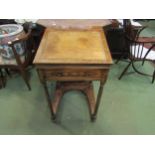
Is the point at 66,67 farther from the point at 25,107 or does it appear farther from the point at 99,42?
the point at 25,107

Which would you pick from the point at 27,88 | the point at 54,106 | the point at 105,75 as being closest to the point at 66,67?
the point at 105,75

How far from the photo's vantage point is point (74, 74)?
1.16 m

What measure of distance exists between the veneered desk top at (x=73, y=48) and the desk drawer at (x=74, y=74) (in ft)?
0.23

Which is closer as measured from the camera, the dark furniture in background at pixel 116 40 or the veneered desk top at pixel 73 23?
the veneered desk top at pixel 73 23

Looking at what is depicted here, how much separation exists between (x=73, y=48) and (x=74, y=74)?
20cm

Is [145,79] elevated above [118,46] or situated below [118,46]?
below

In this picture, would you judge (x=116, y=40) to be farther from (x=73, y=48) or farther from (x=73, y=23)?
(x=73, y=48)

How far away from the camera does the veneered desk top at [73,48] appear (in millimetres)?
1103

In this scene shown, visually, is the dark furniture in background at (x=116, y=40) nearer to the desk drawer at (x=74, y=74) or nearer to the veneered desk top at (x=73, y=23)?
the veneered desk top at (x=73, y=23)

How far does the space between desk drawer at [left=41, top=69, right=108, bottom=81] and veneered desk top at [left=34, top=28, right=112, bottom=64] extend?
0.07 m

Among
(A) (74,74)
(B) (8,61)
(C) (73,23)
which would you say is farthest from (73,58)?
(B) (8,61)

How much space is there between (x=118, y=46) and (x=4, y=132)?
69.4 inches

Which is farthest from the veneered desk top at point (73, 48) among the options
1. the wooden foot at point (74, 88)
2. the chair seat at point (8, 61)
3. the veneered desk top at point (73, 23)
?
the wooden foot at point (74, 88)
